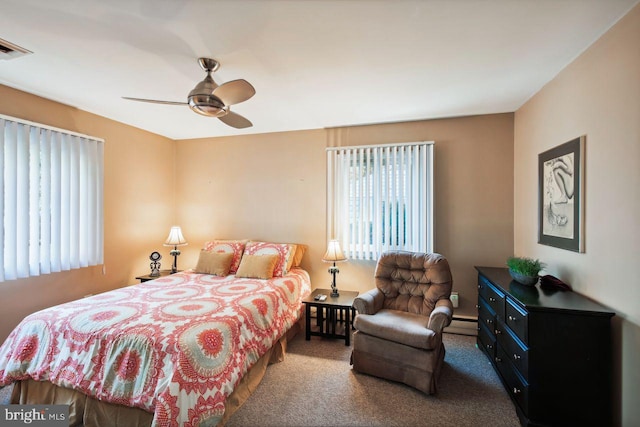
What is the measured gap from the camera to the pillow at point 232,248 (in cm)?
349

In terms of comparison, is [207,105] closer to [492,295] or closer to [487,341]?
[492,295]

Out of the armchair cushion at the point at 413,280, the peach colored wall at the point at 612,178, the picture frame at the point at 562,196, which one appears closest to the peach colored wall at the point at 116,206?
the armchair cushion at the point at 413,280

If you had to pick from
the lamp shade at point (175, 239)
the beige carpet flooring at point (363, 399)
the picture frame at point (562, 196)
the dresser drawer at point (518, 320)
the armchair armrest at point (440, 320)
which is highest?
the picture frame at point (562, 196)

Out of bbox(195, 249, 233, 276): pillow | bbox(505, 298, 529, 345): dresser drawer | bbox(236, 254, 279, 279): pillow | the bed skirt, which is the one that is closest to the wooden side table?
bbox(236, 254, 279, 279): pillow

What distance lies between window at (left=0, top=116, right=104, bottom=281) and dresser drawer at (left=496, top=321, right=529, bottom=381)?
4271mm

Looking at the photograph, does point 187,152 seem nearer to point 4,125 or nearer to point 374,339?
point 4,125

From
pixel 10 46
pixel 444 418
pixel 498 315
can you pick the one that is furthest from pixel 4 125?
pixel 498 315

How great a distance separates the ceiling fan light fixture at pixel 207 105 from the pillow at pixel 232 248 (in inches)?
78.7

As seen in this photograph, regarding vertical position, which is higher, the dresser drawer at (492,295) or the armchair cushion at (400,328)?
the dresser drawer at (492,295)

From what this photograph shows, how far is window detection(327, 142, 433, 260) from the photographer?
3.27 meters

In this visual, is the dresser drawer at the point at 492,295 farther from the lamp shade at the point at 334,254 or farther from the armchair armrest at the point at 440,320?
the lamp shade at the point at 334,254

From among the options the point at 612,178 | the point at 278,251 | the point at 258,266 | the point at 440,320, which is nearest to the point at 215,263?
the point at 258,266

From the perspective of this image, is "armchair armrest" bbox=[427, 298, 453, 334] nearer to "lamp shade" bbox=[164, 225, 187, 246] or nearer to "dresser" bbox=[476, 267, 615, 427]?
"dresser" bbox=[476, 267, 615, 427]

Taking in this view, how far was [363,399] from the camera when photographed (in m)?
2.08
